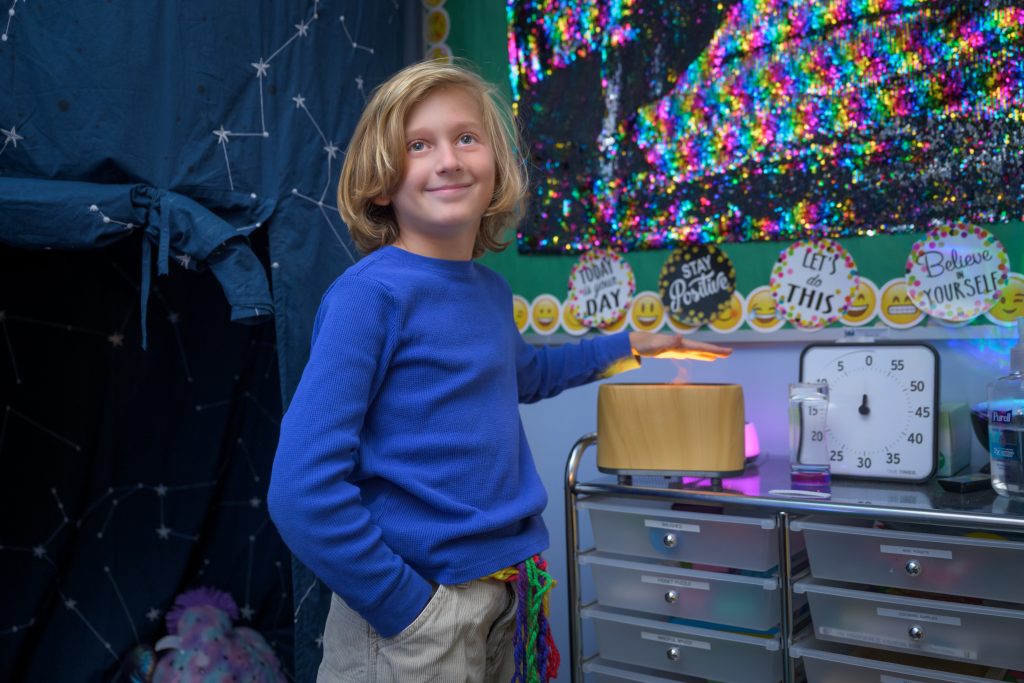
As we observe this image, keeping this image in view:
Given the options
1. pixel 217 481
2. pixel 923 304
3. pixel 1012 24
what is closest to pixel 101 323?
pixel 217 481

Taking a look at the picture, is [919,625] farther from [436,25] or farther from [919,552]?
[436,25]

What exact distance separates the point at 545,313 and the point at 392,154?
3.20 feet

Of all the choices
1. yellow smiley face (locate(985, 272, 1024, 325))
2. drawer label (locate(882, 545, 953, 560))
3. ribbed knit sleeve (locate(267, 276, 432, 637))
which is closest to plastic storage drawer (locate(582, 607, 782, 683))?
drawer label (locate(882, 545, 953, 560))

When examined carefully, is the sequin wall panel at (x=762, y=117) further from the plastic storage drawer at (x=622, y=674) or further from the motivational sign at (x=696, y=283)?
the plastic storage drawer at (x=622, y=674)

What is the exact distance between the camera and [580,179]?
2.07 metres

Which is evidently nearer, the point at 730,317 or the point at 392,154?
the point at 392,154

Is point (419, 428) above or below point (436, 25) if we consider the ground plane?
below

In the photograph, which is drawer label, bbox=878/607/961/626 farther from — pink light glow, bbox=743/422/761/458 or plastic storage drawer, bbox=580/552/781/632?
pink light glow, bbox=743/422/761/458

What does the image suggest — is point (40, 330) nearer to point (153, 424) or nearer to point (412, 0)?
point (153, 424)

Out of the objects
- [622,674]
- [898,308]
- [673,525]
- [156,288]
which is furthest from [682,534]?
[156,288]

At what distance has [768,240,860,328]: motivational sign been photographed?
1791 mm

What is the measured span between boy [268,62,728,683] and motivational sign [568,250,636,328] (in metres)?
0.74

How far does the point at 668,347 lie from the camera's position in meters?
1.62

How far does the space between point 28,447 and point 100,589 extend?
35 cm
